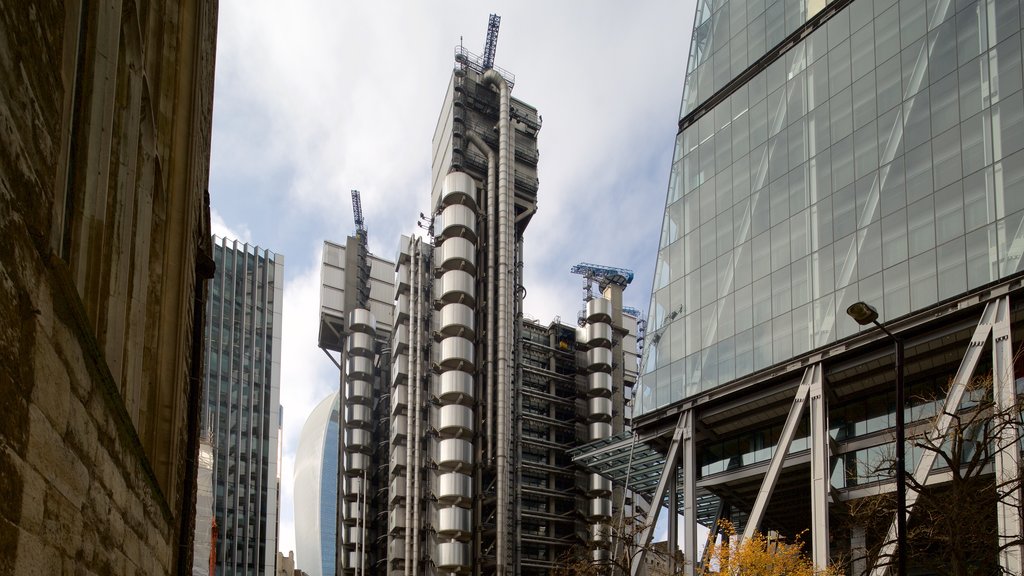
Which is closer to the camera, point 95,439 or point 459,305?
point 95,439

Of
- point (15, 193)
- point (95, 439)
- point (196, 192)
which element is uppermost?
point (196, 192)

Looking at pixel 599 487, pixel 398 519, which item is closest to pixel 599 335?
pixel 599 487

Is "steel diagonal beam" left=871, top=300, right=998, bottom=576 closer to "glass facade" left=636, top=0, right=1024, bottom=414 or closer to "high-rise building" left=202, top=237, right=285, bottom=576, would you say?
"glass facade" left=636, top=0, right=1024, bottom=414

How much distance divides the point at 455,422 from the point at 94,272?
77987mm

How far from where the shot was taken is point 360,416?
112625mm

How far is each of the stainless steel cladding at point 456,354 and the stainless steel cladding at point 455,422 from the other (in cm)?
392

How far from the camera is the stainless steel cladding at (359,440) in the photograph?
11094 cm

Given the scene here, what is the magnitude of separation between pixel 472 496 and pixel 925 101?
5739cm

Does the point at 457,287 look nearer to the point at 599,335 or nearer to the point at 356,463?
the point at 599,335

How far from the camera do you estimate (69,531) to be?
5.60 m

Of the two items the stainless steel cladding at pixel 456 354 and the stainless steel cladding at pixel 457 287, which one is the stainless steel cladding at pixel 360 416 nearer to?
the stainless steel cladding at pixel 456 354

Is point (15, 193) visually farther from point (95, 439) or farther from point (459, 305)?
point (459, 305)

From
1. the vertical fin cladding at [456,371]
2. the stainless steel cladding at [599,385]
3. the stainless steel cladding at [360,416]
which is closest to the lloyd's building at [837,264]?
the vertical fin cladding at [456,371]

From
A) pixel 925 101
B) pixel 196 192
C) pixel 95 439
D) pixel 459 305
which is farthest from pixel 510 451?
pixel 95 439
